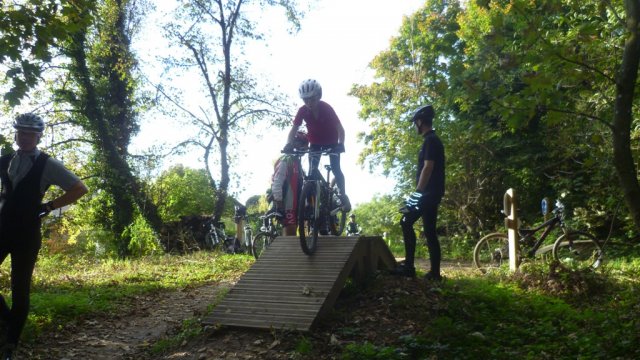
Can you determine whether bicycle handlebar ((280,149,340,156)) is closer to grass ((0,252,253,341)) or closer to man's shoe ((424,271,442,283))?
man's shoe ((424,271,442,283))

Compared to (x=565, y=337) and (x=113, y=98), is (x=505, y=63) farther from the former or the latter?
(x=113, y=98)

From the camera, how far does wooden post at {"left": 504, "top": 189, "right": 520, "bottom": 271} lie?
8.74m

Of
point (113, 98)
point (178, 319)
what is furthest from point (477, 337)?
point (113, 98)

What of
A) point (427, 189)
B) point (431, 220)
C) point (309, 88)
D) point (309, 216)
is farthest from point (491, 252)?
point (309, 88)

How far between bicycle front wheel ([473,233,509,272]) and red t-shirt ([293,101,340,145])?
5.22 metres

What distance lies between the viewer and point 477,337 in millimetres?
4531

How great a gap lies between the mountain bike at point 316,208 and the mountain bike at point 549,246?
3991 mm

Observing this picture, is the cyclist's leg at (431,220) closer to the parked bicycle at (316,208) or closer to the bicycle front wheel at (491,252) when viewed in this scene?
the parked bicycle at (316,208)

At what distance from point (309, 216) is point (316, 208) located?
0.16 meters

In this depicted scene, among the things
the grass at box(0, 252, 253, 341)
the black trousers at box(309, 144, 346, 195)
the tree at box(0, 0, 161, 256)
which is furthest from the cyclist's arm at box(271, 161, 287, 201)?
the tree at box(0, 0, 161, 256)

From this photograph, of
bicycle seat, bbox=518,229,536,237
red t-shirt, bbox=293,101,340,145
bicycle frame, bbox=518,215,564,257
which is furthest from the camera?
bicycle seat, bbox=518,229,536,237

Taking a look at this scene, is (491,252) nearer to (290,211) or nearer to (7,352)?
(290,211)

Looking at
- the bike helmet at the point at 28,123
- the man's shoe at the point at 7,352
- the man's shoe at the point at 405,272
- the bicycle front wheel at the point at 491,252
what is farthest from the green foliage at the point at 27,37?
the bicycle front wheel at the point at 491,252

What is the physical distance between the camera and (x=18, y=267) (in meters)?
4.22
